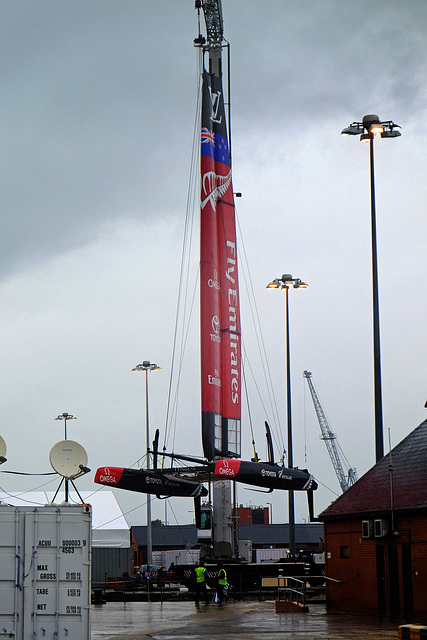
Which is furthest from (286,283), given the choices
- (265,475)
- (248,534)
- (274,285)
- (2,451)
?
(248,534)

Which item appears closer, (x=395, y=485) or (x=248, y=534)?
(x=395, y=485)

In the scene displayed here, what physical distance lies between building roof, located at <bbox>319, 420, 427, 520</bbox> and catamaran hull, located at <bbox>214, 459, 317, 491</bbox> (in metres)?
3.48

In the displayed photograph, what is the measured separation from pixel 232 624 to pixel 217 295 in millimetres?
16506

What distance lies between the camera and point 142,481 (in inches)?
1435

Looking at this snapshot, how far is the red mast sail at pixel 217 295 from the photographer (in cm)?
3891

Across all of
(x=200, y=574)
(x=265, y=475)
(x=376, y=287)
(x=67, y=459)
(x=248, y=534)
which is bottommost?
(x=248, y=534)

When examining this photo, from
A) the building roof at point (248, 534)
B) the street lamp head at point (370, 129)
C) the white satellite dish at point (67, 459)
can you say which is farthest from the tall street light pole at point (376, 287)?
the building roof at point (248, 534)

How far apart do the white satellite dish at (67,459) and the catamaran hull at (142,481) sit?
51.1 ft

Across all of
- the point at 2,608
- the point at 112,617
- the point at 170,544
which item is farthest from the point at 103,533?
the point at 2,608

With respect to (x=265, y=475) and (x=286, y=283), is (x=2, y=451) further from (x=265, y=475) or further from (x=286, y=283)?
(x=286, y=283)

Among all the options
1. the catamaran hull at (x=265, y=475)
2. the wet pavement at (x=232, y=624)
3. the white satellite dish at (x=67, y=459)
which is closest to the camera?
the white satellite dish at (x=67, y=459)

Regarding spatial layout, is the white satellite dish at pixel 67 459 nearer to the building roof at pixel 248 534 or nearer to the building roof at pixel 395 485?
the building roof at pixel 395 485

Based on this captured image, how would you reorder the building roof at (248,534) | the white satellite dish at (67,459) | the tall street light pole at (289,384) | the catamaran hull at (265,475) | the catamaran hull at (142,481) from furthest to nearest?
the building roof at (248,534), the tall street light pole at (289,384), the catamaran hull at (142,481), the catamaran hull at (265,475), the white satellite dish at (67,459)

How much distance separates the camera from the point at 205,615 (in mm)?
30062
